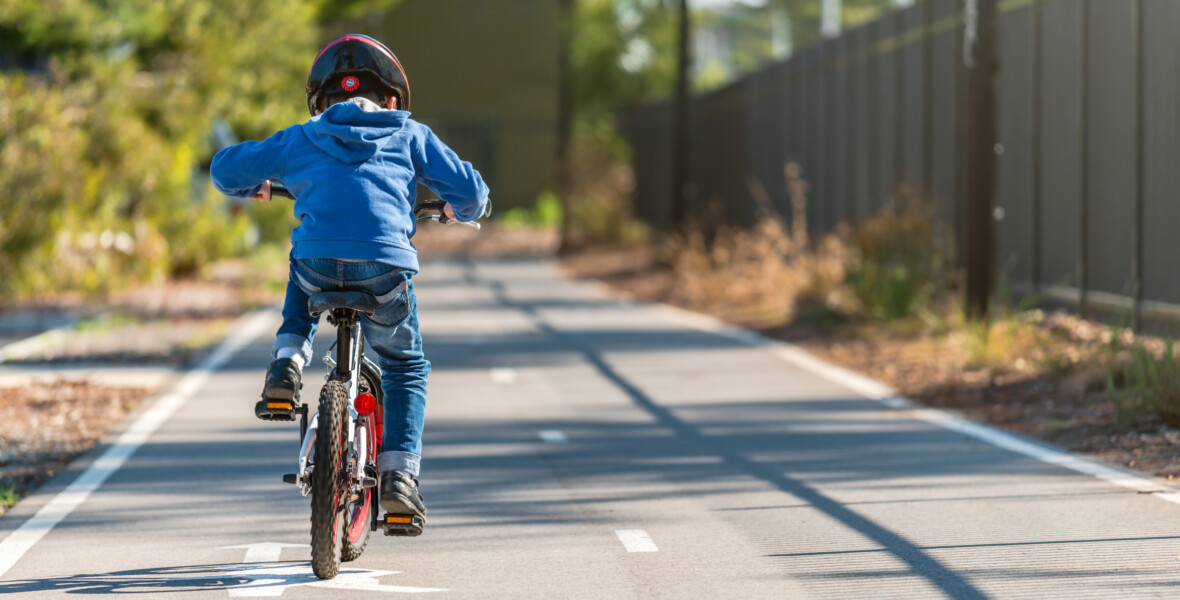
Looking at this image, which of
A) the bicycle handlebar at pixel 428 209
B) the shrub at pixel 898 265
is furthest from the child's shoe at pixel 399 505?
the shrub at pixel 898 265

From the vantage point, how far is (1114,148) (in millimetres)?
11906

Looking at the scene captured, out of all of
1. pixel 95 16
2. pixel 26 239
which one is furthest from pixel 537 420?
pixel 95 16

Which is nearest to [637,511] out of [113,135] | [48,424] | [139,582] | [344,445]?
[344,445]

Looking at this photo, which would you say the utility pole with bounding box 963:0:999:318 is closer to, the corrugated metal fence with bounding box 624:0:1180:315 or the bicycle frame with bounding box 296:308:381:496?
the corrugated metal fence with bounding box 624:0:1180:315

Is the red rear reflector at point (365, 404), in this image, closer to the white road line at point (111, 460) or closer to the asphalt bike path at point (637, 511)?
the asphalt bike path at point (637, 511)

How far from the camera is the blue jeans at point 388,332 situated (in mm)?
5359

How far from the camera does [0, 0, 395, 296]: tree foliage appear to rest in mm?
16812

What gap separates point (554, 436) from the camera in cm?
909

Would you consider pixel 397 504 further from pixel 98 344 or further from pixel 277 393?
pixel 98 344

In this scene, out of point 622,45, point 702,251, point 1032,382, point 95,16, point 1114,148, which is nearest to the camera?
point 1032,382

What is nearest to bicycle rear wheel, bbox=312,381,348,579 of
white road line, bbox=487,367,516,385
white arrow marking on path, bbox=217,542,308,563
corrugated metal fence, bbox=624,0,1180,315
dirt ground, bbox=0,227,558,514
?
white arrow marking on path, bbox=217,542,308,563

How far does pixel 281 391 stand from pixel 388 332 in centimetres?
45

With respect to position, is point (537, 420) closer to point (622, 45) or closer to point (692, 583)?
point (692, 583)

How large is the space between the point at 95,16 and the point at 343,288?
14.1 metres
